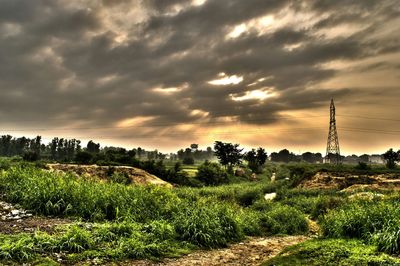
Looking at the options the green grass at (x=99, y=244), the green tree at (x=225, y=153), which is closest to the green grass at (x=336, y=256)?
the green grass at (x=99, y=244)

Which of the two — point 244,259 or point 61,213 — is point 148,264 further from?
point 61,213

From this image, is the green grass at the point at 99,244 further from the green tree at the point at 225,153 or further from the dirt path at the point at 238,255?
the green tree at the point at 225,153

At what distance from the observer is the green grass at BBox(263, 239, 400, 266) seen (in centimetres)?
782

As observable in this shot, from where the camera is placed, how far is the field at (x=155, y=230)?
9.06 meters

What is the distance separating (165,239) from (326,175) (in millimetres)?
35071

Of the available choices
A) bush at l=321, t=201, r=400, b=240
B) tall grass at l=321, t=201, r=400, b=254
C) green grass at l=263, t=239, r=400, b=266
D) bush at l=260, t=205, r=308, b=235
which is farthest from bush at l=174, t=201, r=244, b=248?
bush at l=321, t=201, r=400, b=240

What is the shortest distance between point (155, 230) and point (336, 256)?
650 centimetres

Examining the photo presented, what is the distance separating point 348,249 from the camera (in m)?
9.07

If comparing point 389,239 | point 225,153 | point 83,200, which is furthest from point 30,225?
point 225,153

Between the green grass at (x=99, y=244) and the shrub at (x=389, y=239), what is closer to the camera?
the shrub at (x=389, y=239)

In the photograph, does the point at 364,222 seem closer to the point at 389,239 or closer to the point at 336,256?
the point at 389,239

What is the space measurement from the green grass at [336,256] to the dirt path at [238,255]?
1782 mm

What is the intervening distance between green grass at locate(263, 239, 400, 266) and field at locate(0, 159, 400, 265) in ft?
0.08

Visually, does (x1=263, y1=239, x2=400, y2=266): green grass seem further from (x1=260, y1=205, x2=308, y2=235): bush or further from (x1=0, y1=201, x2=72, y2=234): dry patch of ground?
(x1=0, y1=201, x2=72, y2=234): dry patch of ground
